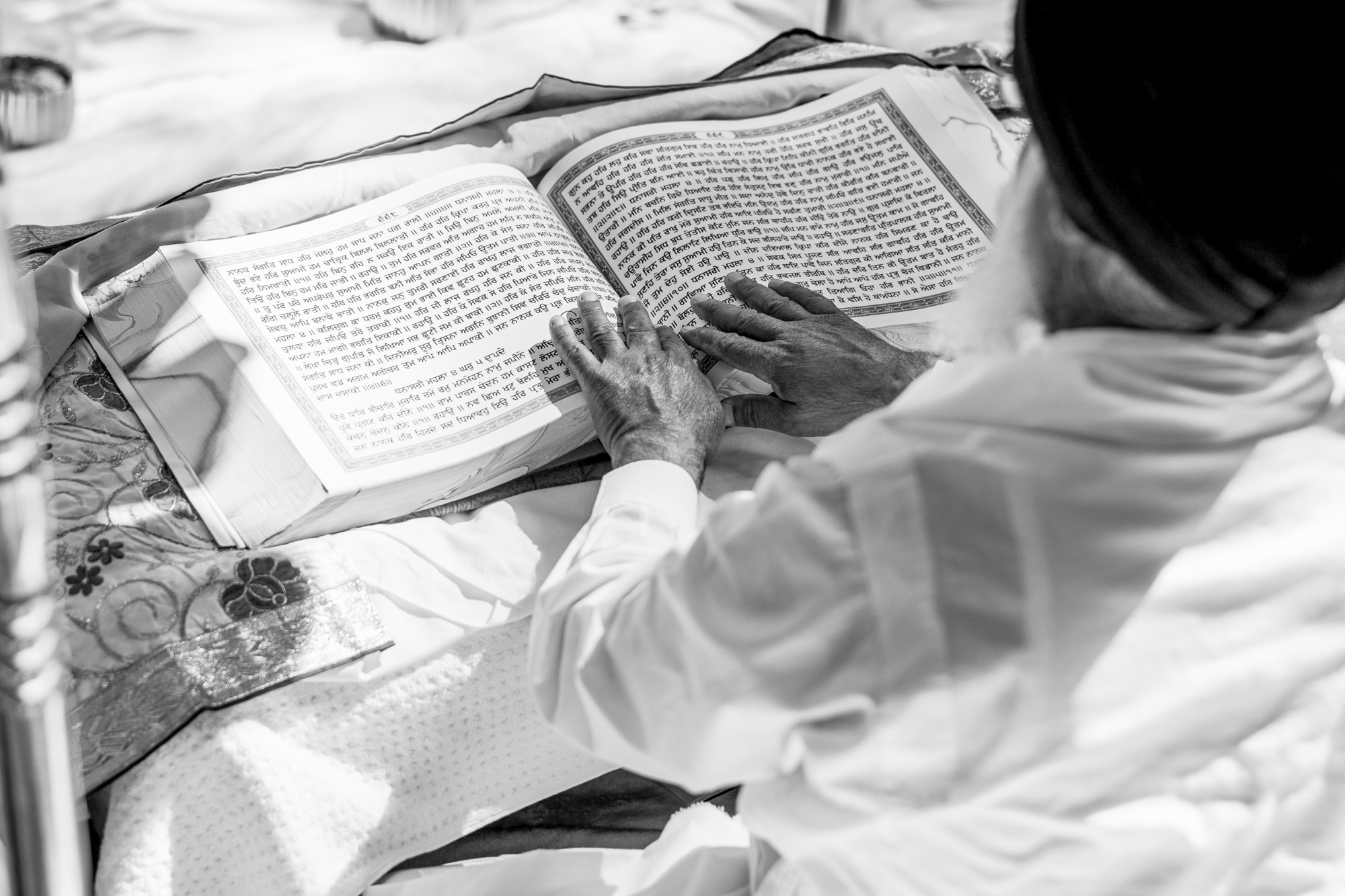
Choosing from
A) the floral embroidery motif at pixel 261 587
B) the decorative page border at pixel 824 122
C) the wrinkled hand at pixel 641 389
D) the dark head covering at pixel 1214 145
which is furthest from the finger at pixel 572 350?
the dark head covering at pixel 1214 145

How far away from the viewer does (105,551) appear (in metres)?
0.68

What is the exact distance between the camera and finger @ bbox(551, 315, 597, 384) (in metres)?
0.78

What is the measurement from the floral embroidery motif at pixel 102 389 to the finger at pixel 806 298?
1.39ft

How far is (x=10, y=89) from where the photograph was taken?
2.96 feet

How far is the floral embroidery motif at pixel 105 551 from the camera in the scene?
0.68 meters

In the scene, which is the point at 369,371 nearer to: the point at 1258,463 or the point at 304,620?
the point at 304,620

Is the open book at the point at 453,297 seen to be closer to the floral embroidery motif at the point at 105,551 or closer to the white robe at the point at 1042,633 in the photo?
the floral embroidery motif at the point at 105,551

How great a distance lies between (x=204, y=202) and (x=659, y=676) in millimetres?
507

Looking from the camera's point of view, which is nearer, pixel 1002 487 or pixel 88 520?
pixel 1002 487

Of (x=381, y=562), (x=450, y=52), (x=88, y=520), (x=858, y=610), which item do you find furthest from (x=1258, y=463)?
(x=450, y=52)

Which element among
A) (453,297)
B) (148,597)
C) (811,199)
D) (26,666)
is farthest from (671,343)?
(26,666)

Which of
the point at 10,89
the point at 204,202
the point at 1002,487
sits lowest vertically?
the point at 1002,487

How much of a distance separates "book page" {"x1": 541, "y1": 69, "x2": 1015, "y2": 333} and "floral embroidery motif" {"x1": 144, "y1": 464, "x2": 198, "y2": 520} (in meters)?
0.32

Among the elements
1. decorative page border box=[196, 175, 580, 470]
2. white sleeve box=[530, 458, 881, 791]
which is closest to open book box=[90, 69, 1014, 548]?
decorative page border box=[196, 175, 580, 470]
